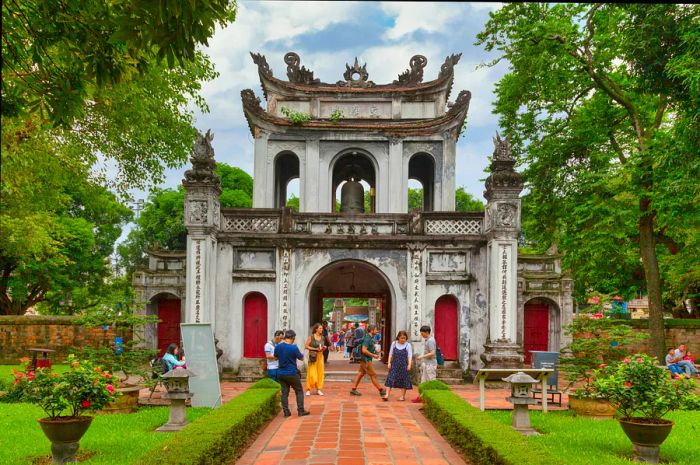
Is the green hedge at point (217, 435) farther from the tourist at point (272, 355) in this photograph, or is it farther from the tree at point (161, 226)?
the tree at point (161, 226)

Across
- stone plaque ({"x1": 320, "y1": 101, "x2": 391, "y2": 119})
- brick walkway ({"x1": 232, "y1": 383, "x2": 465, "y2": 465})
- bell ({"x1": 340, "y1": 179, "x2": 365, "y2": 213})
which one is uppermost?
stone plaque ({"x1": 320, "y1": 101, "x2": 391, "y2": 119})

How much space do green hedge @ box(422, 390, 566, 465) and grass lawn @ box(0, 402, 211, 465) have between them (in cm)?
432

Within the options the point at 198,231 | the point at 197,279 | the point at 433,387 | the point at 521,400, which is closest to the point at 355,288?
the point at 197,279

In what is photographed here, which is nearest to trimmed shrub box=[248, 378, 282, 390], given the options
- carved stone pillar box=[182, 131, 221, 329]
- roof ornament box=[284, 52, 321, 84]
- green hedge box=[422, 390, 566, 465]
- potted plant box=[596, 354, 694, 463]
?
green hedge box=[422, 390, 566, 465]

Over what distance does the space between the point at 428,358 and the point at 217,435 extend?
6917 mm

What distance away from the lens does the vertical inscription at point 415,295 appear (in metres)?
16.5

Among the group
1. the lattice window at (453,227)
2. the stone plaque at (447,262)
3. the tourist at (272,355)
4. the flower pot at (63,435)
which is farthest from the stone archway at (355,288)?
the flower pot at (63,435)

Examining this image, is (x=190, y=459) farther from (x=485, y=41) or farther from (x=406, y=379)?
(x=485, y=41)

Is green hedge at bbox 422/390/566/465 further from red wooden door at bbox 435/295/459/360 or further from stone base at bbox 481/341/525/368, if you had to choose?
red wooden door at bbox 435/295/459/360

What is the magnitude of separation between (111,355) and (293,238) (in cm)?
637

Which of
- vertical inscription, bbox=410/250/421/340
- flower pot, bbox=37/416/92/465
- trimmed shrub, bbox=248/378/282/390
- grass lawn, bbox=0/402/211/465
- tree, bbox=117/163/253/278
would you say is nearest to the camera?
flower pot, bbox=37/416/92/465

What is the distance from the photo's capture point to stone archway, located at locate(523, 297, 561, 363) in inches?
735

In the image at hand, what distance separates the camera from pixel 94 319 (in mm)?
11836

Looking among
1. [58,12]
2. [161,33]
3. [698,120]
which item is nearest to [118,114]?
[58,12]
